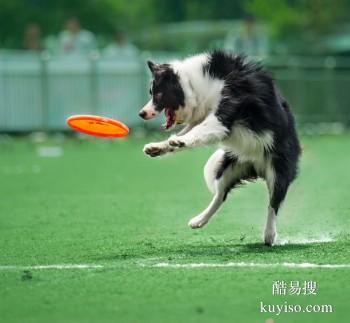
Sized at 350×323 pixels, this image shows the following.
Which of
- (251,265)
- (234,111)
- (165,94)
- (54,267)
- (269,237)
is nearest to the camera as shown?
(251,265)

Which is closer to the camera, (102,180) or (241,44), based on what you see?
(102,180)

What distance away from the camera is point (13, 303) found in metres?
6.55

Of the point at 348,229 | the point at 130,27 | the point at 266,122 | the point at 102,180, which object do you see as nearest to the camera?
the point at 266,122

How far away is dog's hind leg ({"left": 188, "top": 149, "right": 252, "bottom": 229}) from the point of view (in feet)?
31.4

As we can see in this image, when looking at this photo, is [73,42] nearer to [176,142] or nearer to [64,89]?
[64,89]

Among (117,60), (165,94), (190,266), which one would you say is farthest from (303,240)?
(117,60)

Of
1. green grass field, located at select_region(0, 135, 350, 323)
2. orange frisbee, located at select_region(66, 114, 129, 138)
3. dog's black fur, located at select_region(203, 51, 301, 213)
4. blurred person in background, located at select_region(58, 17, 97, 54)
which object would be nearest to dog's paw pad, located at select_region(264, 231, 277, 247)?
green grass field, located at select_region(0, 135, 350, 323)

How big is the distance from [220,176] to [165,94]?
97cm

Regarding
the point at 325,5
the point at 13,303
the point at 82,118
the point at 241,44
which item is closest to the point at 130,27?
the point at 325,5

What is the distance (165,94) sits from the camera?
29.7ft

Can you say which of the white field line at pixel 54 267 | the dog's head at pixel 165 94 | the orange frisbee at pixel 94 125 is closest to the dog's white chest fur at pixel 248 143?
the dog's head at pixel 165 94

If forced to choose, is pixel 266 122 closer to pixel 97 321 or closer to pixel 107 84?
pixel 97 321

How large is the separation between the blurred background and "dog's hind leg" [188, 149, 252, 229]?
755cm

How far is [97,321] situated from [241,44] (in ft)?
67.8
